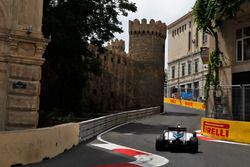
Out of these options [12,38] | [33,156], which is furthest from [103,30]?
[33,156]

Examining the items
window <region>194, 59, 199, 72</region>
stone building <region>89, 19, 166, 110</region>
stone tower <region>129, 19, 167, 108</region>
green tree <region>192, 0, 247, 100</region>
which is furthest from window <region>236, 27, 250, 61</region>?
window <region>194, 59, 199, 72</region>

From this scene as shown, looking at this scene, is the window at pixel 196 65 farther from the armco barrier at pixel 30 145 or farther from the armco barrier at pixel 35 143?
the armco barrier at pixel 30 145

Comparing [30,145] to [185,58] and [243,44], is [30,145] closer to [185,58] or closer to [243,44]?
[243,44]

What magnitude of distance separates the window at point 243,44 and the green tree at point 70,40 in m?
11.1

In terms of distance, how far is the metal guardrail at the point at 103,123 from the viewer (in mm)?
19091

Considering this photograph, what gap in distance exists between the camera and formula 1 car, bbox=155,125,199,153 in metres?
14.5

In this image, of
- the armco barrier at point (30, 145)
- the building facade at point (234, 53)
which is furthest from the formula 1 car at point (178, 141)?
the building facade at point (234, 53)

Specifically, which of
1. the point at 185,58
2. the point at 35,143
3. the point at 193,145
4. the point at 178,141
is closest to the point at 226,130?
the point at 193,145

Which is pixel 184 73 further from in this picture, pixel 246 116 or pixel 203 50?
pixel 246 116

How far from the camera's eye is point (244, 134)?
1991 cm

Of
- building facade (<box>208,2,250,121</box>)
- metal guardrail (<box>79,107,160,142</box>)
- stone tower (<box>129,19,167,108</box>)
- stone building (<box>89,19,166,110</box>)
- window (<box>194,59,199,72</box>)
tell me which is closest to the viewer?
metal guardrail (<box>79,107,160,142</box>)

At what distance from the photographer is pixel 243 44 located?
25.0 metres

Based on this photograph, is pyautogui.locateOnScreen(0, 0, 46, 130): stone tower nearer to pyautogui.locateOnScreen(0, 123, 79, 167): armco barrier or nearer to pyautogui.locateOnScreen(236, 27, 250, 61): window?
pyautogui.locateOnScreen(0, 123, 79, 167): armco barrier

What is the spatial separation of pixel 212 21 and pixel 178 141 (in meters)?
14.5
